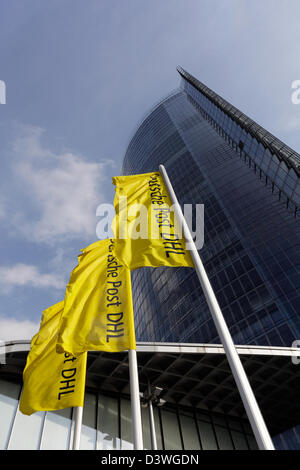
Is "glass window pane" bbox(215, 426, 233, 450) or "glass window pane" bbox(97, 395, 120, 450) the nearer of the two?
"glass window pane" bbox(97, 395, 120, 450)

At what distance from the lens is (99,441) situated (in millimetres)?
16266

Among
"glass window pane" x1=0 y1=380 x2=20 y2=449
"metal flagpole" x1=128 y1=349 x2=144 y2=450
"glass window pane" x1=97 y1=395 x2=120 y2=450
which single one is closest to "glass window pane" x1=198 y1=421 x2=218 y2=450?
"glass window pane" x1=97 y1=395 x2=120 y2=450

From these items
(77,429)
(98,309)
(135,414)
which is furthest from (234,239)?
(135,414)

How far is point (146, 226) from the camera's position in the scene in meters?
11.5

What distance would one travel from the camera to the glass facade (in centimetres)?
1527

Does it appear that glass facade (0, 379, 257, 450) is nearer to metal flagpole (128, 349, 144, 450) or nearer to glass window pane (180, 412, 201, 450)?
glass window pane (180, 412, 201, 450)

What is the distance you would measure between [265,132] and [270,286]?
30.2 meters

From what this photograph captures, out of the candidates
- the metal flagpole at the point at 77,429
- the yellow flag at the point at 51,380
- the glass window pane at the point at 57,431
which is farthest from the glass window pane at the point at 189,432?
the metal flagpole at the point at 77,429

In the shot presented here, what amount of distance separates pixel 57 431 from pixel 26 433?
1.49 meters

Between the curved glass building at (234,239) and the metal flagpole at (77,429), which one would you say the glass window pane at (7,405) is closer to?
the metal flagpole at (77,429)

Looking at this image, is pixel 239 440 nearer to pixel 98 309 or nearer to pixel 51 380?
pixel 51 380

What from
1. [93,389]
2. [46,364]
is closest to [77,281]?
[46,364]

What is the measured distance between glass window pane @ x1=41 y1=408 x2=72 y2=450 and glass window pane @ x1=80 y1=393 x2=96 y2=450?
2.38ft

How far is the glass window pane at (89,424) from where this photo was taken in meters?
16.0
